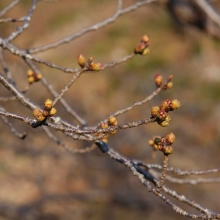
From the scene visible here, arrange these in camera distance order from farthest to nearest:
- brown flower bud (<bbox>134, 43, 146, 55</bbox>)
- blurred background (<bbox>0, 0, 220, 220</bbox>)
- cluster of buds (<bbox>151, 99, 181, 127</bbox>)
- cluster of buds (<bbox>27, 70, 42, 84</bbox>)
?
blurred background (<bbox>0, 0, 220, 220</bbox>), cluster of buds (<bbox>27, 70, 42, 84</bbox>), brown flower bud (<bbox>134, 43, 146, 55</bbox>), cluster of buds (<bbox>151, 99, 181, 127</bbox>)

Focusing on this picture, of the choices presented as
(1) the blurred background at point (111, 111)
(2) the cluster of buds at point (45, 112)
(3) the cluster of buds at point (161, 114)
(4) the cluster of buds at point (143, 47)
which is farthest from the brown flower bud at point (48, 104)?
(1) the blurred background at point (111, 111)

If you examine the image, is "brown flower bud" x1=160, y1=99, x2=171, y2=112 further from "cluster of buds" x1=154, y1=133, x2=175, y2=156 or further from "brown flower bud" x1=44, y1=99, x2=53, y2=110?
"brown flower bud" x1=44, y1=99, x2=53, y2=110

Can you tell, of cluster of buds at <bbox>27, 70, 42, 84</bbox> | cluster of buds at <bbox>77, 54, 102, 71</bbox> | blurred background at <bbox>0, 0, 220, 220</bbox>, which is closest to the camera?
cluster of buds at <bbox>77, 54, 102, 71</bbox>

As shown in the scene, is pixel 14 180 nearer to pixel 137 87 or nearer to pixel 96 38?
pixel 137 87

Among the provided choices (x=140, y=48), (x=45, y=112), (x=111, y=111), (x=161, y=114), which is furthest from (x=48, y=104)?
(x=111, y=111)

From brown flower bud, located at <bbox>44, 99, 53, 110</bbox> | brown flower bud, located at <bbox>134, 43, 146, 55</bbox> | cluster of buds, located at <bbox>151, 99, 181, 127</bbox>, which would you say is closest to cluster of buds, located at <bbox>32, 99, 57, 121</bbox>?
brown flower bud, located at <bbox>44, 99, 53, 110</bbox>

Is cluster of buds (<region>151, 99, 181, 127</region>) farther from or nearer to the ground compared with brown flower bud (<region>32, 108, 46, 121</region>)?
farther from the ground

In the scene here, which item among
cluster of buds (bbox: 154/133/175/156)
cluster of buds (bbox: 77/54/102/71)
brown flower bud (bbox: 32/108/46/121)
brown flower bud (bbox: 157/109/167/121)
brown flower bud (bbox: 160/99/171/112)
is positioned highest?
cluster of buds (bbox: 77/54/102/71)

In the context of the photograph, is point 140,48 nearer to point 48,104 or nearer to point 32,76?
point 32,76
